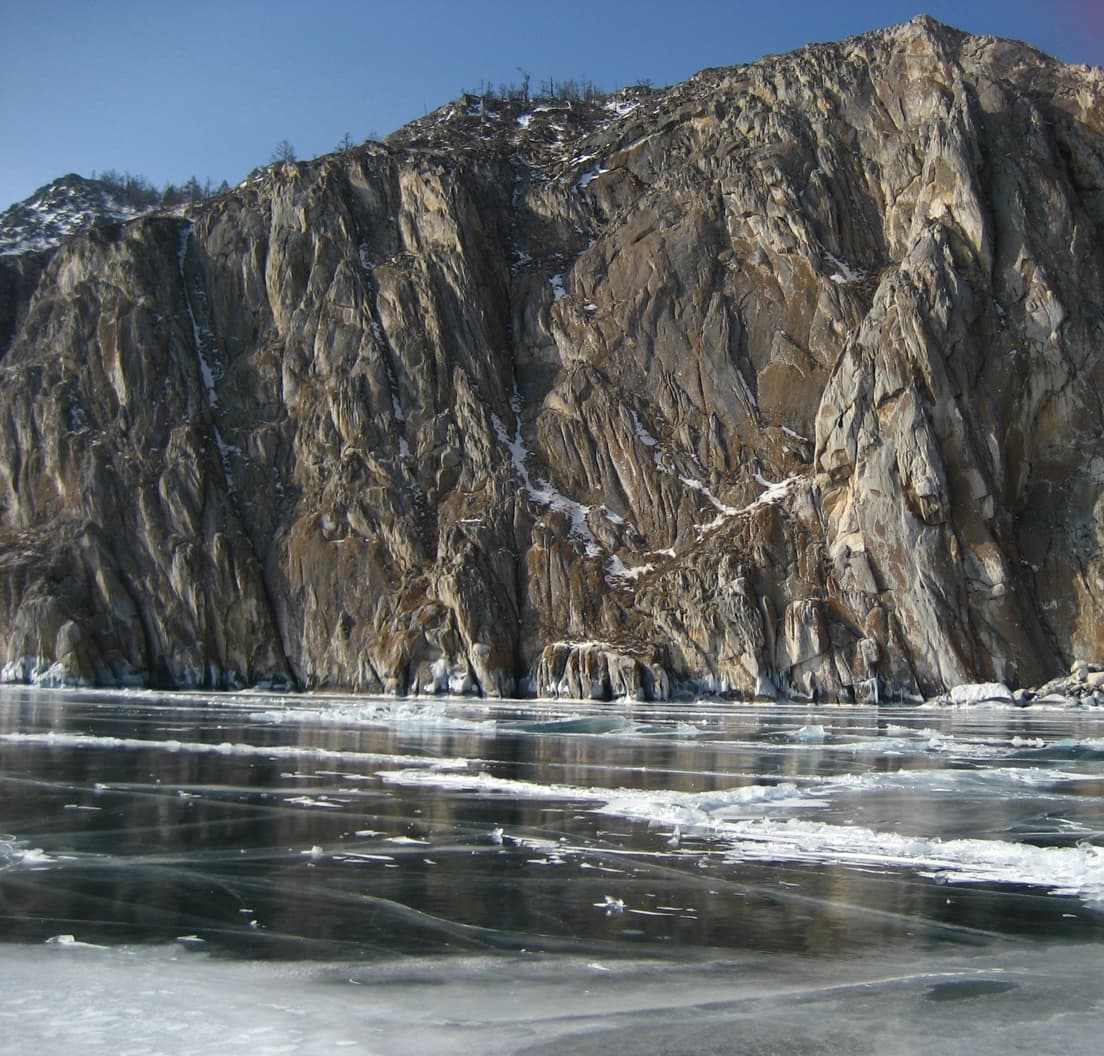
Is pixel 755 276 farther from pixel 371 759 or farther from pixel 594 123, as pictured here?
pixel 371 759

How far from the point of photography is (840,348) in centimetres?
9519

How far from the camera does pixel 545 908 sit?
46.5ft

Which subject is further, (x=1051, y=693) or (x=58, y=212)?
(x=58, y=212)

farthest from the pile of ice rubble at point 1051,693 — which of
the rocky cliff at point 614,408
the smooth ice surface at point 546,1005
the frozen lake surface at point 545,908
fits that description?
the smooth ice surface at point 546,1005

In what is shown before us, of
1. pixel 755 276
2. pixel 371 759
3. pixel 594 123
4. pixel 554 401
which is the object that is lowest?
pixel 371 759

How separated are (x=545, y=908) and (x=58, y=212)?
171m

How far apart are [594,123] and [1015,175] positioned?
200ft

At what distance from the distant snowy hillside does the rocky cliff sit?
29558mm

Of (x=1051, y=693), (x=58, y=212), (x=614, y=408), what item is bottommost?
(x=1051, y=693)

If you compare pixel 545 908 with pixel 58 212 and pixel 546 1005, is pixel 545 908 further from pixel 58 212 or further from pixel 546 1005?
pixel 58 212

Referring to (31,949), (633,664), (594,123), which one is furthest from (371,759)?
(594,123)

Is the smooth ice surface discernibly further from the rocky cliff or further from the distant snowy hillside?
the distant snowy hillside

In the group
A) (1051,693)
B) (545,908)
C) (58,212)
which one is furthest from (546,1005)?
(58,212)

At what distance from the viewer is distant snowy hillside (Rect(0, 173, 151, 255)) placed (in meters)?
148
